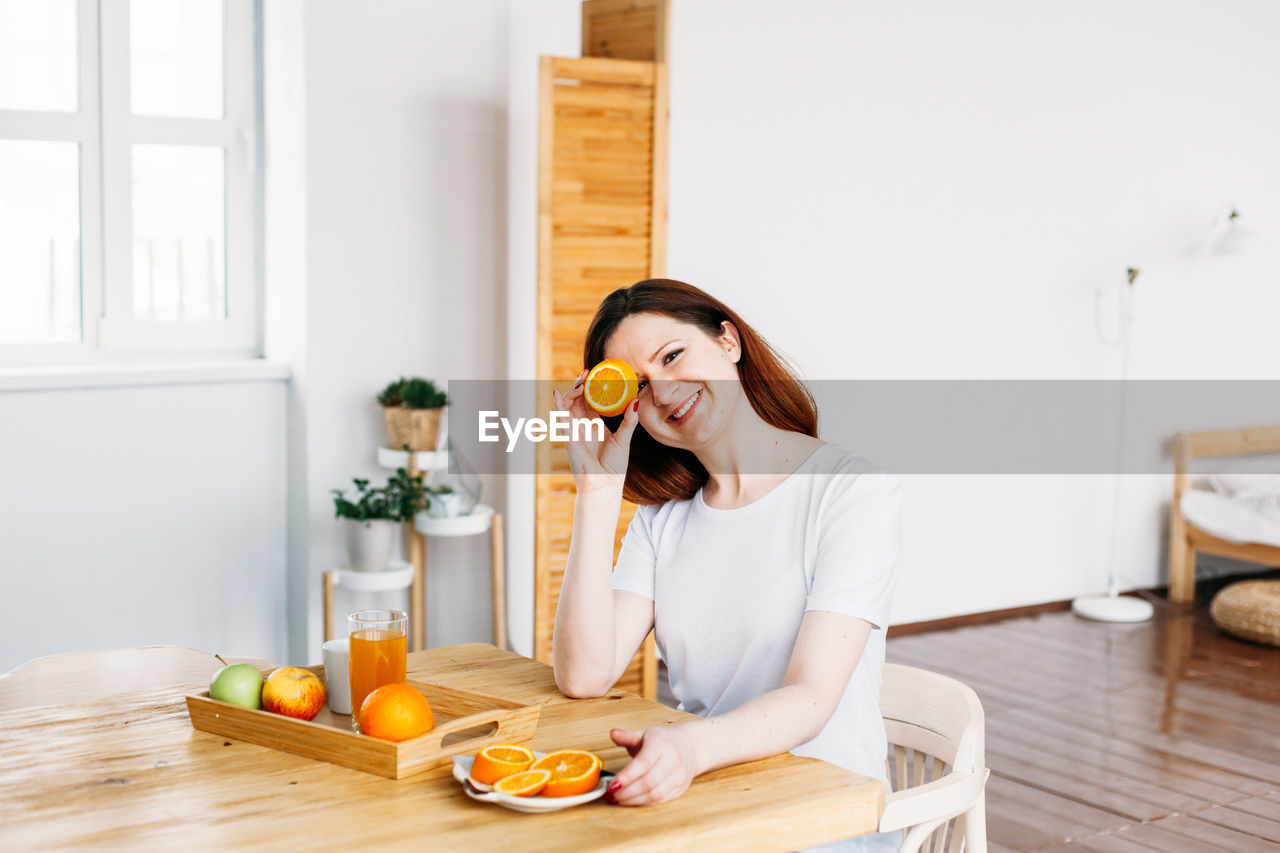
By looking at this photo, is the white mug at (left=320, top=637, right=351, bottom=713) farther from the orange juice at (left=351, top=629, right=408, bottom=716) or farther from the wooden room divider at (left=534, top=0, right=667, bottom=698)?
the wooden room divider at (left=534, top=0, right=667, bottom=698)

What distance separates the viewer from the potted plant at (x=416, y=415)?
3564 mm

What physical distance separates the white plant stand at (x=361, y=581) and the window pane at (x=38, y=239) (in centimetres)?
100

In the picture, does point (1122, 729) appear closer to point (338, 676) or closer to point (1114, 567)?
point (1114, 567)

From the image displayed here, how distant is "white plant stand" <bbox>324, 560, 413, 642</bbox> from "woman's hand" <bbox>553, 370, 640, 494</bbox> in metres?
1.89

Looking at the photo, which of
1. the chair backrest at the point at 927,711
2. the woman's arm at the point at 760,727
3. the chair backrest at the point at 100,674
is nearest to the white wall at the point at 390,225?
the chair backrest at the point at 100,674

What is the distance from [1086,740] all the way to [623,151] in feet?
7.14

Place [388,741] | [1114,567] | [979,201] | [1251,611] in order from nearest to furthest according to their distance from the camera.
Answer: [388,741] → [1251,611] → [979,201] → [1114,567]

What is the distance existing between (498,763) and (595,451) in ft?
1.75

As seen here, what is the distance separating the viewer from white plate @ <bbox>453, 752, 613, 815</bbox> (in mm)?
1268

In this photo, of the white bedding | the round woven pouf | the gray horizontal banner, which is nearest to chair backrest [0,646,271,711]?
the gray horizontal banner

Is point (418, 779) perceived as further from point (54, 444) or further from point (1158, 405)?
point (1158, 405)

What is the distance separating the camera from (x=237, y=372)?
3654mm

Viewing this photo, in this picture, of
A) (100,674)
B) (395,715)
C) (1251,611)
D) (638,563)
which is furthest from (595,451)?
(1251,611)

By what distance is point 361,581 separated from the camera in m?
3.49
